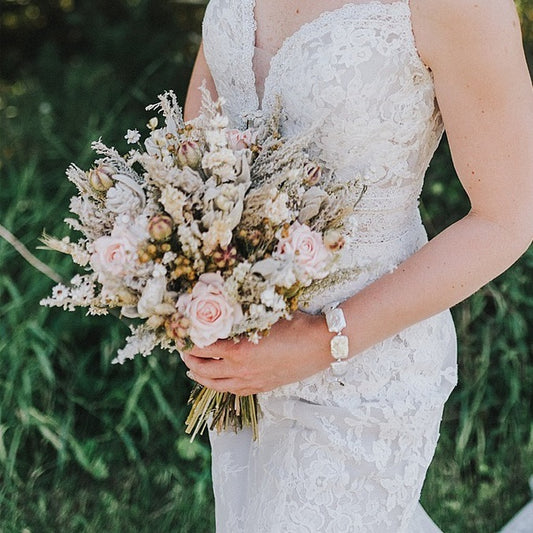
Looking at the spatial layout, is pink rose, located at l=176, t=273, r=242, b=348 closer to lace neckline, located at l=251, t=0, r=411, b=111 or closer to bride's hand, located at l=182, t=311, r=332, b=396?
bride's hand, located at l=182, t=311, r=332, b=396

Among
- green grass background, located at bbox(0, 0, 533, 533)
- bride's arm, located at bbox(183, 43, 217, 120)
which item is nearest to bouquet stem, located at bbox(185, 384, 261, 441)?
bride's arm, located at bbox(183, 43, 217, 120)

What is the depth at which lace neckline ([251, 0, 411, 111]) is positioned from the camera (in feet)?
5.89

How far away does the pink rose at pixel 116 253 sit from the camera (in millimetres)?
1592

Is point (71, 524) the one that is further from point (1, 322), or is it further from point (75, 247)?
point (75, 247)

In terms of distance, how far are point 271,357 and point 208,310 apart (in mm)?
304

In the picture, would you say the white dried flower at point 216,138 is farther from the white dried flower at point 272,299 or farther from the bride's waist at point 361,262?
the bride's waist at point 361,262

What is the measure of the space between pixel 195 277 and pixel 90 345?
2.42 meters

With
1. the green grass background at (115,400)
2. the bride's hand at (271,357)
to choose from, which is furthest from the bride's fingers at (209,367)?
the green grass background at (115,400)

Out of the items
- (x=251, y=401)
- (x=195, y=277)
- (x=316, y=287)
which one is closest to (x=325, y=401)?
(x=251, y=401)

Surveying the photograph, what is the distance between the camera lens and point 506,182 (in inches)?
68.8

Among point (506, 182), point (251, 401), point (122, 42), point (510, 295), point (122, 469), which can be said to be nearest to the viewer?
point (506, 182)

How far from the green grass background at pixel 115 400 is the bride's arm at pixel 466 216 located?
1840 millimetres

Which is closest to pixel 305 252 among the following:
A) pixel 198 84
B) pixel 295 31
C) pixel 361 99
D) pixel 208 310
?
pixel 208 310

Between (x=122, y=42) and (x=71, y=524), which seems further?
(x=122, y=42)
